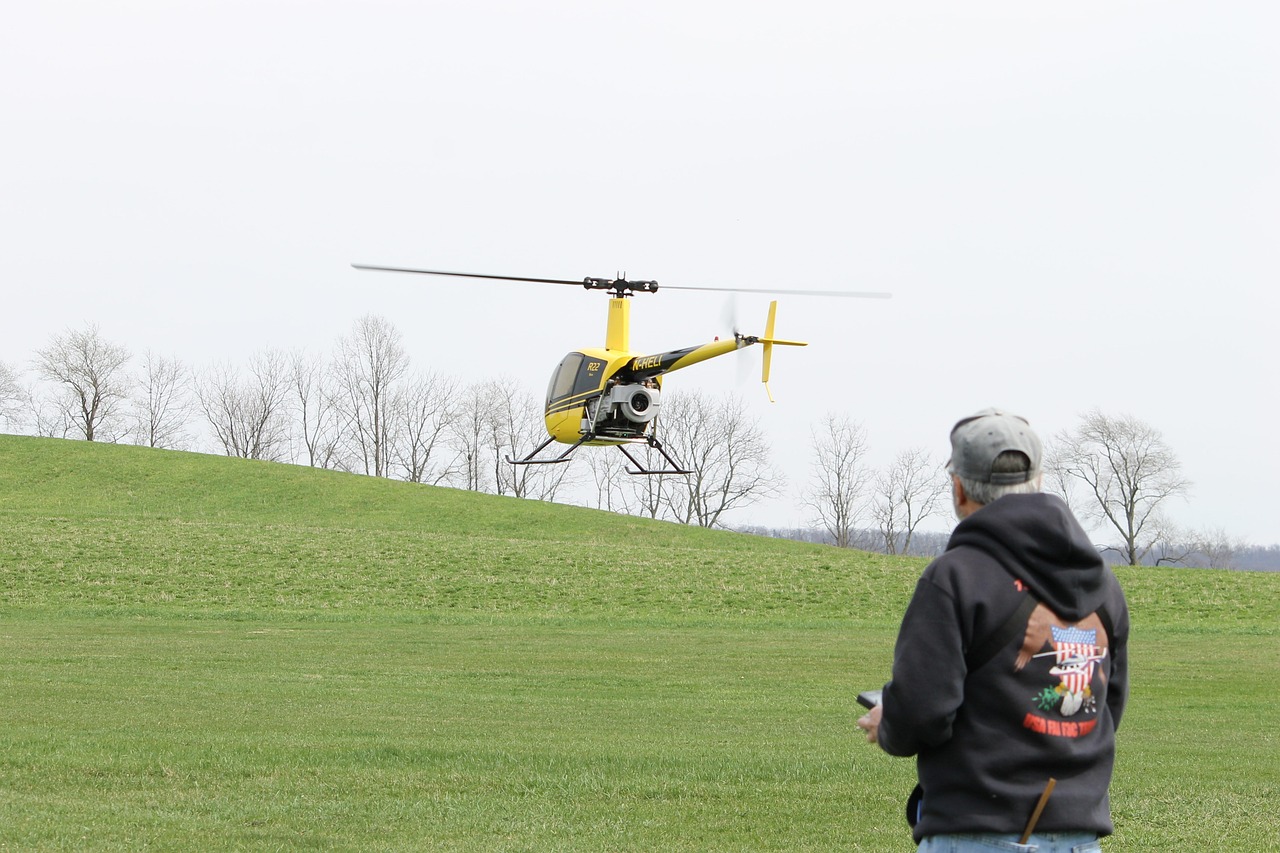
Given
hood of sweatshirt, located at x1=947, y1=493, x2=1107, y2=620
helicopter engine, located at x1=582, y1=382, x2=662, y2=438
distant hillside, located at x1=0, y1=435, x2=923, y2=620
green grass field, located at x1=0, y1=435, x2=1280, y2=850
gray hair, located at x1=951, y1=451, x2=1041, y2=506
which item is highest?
helicopter engine, located at x1=582, y1=382, x2=662, y2=438

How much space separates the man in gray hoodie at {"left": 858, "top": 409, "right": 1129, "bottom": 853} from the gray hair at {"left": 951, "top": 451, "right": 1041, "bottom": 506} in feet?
0.18

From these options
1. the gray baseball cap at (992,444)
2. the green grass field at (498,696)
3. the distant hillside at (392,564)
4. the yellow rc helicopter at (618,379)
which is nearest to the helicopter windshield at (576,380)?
the yellow rc helicopter at (618,379)

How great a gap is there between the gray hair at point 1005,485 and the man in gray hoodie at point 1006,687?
56 millimetres

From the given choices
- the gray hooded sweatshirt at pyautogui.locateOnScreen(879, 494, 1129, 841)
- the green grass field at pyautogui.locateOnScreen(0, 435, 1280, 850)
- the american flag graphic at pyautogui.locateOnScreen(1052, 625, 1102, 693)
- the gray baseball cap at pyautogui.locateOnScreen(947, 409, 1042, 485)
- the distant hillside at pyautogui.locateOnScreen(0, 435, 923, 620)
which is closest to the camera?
the gray hooded sweatshirt at pyautogui.locateOnScreen(879, 494, 1129, 841)

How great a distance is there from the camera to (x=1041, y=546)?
10.4 feet

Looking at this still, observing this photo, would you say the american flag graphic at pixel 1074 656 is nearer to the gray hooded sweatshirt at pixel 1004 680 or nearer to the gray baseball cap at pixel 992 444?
the gray hooded sweatshirt at pixel 1004 680

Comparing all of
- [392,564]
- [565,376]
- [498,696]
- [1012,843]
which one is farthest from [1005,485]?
[392,564]

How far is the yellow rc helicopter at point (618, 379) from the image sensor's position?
23047 mm

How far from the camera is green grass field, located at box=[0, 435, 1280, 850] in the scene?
25.9ft

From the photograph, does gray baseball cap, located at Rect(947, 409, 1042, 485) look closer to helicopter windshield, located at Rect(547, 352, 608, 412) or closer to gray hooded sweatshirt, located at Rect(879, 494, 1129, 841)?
gray hooded sweatshirt, located at Rect(879, 494, 1129, 841)

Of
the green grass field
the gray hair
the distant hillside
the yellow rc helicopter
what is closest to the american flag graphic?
the gray hair

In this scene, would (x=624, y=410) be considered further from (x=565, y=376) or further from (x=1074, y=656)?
(x=1074, y=656)

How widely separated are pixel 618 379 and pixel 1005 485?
20.4m

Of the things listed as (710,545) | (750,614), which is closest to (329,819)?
(750,614)
